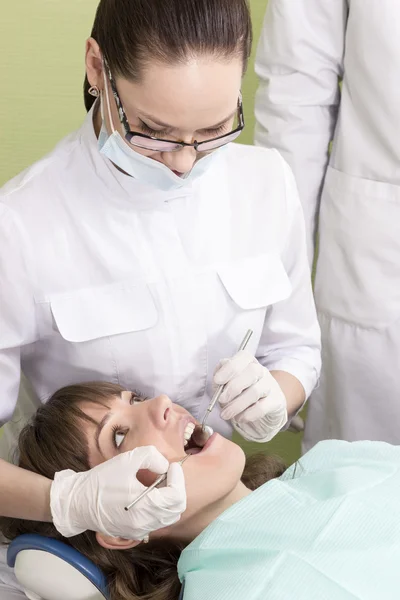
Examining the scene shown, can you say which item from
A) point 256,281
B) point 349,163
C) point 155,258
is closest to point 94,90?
point 155,258

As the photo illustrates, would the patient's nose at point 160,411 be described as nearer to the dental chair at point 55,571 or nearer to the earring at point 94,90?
the dental chair at point 55,571

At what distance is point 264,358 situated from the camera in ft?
6.16

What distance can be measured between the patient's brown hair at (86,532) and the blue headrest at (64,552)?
1.7 inches

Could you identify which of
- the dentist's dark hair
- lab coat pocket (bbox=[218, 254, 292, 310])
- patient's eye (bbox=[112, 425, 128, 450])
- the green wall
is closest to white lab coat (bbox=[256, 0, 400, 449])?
lab coat pocket (bbox=[218, 254, 292, 310])

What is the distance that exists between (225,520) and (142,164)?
0.64m

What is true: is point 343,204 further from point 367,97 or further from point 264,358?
point 264,358

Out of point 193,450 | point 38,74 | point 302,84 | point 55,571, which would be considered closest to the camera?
point 55,571

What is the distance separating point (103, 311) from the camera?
1596 millimetres

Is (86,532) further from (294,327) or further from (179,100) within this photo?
(179,100)

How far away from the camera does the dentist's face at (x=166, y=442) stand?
1.53 metres

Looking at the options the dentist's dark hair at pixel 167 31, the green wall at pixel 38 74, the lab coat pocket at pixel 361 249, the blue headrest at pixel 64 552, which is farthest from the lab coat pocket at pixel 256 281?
the green wall at pixel 38 74

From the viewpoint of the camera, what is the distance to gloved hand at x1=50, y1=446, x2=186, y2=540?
4.42 ft

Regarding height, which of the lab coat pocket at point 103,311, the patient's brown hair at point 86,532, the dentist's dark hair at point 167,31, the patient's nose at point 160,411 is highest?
the dentist's dark hair at point 167,31

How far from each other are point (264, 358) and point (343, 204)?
1.45ft
